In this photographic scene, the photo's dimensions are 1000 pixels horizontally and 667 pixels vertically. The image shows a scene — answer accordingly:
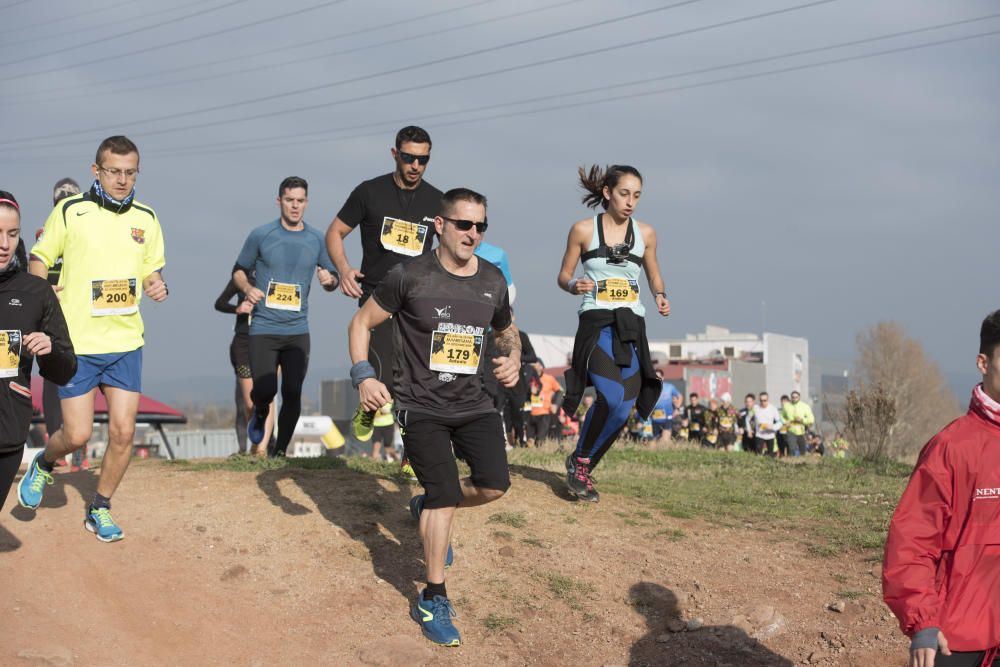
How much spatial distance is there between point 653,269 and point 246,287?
339 cm

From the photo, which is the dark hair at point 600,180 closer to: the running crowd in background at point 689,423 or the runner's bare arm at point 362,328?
the runner's bare arm at point 362,328

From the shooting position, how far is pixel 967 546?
3.68m

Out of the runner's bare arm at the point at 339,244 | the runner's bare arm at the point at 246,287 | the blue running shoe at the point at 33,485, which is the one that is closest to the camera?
the blue running shoe at the point at 33,485

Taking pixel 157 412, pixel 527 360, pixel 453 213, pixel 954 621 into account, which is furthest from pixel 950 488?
pixel 157 412

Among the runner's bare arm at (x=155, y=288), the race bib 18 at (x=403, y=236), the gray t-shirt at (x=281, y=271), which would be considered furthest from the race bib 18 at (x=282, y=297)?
the runner's bare arm at (x=155, y=288)

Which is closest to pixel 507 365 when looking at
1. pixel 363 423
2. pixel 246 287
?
pixel 363 423

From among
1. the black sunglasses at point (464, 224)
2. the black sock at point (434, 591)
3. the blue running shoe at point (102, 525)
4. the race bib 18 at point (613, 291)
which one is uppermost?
the black sunglasses at point (464, 224)

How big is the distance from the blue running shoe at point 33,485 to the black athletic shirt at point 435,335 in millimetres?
2776

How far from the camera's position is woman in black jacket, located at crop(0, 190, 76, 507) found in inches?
214

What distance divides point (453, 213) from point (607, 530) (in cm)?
298

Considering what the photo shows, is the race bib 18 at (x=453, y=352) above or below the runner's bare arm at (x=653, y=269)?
below

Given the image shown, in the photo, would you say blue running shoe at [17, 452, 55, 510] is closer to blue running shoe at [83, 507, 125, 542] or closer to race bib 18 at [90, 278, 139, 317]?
blue running shoe at [83, 507, 125, 542]

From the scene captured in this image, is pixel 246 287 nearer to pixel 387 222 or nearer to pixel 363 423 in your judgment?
pixel 387 222

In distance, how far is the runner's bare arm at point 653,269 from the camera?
848 centimetres
